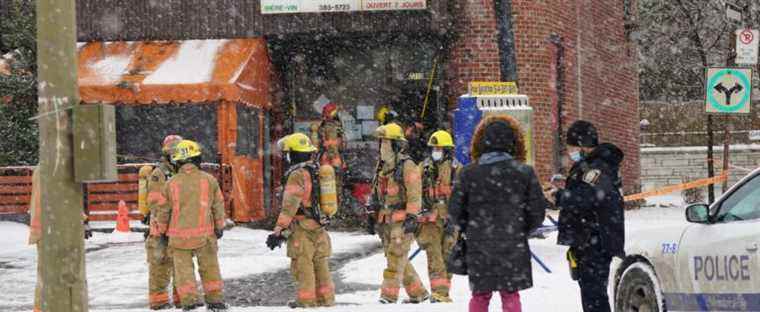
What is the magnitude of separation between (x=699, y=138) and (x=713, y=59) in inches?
155

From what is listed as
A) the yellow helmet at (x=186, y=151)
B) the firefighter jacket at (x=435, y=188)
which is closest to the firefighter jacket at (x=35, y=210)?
the yellow helmet at (x=186, y=151)

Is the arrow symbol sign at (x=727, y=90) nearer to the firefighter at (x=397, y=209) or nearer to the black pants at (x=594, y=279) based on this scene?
the firefighter at (x=397, y=209)

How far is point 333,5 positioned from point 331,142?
3.38 metres

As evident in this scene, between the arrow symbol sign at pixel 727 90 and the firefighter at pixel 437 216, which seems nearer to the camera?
the firefighter at pixel 437 216

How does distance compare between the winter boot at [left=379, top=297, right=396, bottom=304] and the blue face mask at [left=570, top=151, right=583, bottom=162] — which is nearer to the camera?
the blue face mask at [left=570, top=151, right=583, bottom=162]

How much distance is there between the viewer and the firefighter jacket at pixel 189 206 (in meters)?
10.9

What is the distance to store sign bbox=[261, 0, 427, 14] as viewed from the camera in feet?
70.2

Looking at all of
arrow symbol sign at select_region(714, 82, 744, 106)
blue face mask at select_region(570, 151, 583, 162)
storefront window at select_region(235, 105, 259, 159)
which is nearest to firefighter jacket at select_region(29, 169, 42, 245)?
blue face mask at select_region(570, 151, 583, 162)

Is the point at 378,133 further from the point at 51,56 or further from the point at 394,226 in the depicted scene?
the point at 51,56

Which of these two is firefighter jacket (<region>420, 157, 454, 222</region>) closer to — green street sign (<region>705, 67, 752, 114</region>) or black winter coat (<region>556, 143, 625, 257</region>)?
black winter coat (<region>556, 143, 625, 257</region>)

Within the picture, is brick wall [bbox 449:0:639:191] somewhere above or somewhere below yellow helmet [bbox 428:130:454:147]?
above

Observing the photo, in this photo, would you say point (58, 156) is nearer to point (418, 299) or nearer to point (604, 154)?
point (604, 154)

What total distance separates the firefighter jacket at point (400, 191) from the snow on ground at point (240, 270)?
94 centimetres

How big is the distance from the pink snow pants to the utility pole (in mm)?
2408
